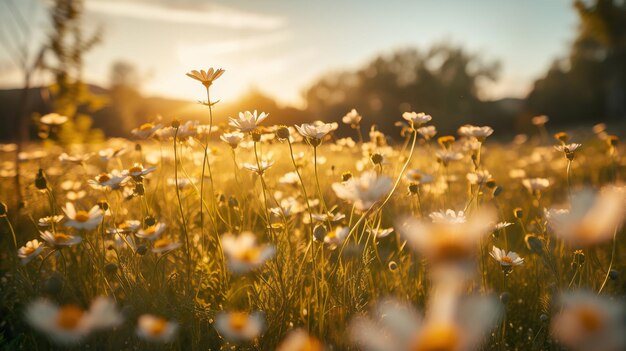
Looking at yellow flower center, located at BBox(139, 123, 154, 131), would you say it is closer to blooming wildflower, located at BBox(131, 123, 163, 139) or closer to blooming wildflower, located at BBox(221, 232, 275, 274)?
blooming wildflower, located at BBox(131, 123, 163, 139)

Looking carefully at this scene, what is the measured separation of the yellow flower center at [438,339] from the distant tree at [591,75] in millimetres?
21606

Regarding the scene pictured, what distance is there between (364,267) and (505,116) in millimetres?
26857

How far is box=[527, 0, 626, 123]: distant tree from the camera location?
58.7 feet

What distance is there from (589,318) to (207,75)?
50.4 inches

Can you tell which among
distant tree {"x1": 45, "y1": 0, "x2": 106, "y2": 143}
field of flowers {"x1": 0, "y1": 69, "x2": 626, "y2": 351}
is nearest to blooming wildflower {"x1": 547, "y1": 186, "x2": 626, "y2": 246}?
field of flowers {"x1": 0, "y1": 69, "x2": 626, "y2": 351}

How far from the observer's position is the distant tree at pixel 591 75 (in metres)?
17.9

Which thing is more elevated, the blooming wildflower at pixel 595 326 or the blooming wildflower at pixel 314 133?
the blooming wildflower at pixel 314 133

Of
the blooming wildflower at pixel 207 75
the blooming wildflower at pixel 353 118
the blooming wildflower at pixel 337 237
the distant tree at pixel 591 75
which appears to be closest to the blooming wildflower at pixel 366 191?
the blooming wildflower at pixel 337 237

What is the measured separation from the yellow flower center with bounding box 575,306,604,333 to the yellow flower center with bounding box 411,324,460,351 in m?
0.23

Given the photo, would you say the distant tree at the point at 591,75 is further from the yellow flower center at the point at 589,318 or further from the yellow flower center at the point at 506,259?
the yellow flower center at the point at 589,318

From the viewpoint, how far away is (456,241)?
0.60 meters

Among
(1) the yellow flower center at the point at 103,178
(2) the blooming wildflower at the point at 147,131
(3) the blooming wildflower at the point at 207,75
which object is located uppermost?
(3) the blooming wildflower at the point at 207,75

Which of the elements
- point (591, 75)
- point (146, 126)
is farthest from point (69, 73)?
point (591, 75)

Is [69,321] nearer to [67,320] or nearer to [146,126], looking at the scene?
[67,320]
